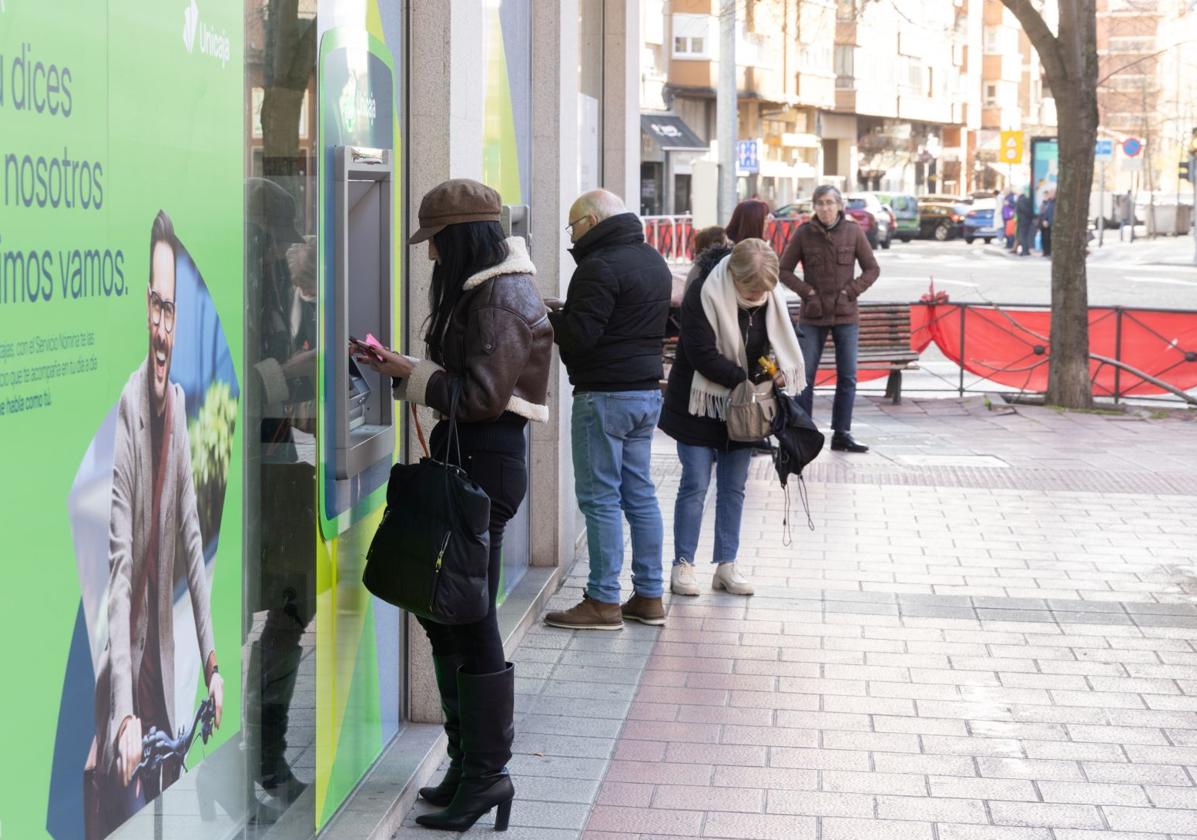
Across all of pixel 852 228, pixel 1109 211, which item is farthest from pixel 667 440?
pixel 1109 211

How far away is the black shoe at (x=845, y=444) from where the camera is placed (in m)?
12.1

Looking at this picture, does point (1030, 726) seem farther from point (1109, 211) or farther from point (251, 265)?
point (1109, 211)

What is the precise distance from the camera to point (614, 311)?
6.77m

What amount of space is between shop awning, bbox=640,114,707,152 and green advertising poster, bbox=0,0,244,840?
42422 mm

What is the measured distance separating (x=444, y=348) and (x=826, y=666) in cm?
273

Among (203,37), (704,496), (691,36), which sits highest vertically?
(691,36)

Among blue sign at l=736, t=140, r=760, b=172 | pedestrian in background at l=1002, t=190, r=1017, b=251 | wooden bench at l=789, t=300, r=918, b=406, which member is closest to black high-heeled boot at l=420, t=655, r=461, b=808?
wooden bench at l=789, t=300, r=918, b=406

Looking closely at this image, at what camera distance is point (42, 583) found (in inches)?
98.9

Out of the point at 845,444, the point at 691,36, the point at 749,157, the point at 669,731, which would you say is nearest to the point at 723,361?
the point at 669,731

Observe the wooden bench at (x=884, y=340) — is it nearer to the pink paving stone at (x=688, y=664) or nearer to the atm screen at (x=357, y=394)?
the pink paving stone at (x=688, y=664)

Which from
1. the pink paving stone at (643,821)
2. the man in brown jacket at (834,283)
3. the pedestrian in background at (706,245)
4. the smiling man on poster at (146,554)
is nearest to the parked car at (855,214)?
the man in brown jacket at (834,283)

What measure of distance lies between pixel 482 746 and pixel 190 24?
2.27 meters

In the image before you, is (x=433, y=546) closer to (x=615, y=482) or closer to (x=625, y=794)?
(x=625, y=794)

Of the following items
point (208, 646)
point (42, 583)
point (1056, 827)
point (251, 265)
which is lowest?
point (1056, 827)
